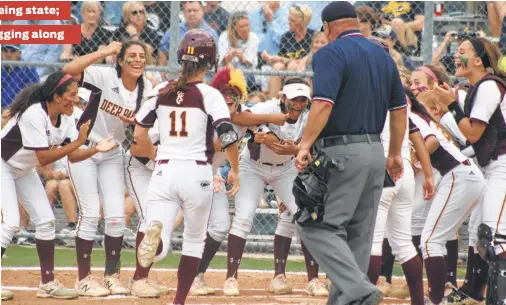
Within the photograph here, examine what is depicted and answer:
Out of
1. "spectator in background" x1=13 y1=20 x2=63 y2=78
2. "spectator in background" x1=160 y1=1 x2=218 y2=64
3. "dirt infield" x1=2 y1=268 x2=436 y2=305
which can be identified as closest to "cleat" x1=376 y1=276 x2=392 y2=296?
"dirt infield" x1=2 y1=268 x2=436 y2=305

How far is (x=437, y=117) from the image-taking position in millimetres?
9039

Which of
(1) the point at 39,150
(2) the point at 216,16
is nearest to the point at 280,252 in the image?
(1) the point at 39,150

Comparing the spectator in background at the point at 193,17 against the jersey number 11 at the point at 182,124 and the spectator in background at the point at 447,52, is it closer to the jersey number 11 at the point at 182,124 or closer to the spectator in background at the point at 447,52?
the spectator in background at the point at 447,52

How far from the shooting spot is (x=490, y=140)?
7.29 meters

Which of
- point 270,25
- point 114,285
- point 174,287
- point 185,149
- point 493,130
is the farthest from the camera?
point 270,25

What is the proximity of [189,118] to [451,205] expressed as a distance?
2.28 m

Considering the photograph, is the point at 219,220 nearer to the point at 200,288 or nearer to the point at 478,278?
the point at 200,288

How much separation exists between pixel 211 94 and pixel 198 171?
1.80 feet

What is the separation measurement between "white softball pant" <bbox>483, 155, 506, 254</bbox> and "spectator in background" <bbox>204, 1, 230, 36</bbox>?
552 cm

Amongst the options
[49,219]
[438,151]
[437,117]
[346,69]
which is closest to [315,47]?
[437,117]

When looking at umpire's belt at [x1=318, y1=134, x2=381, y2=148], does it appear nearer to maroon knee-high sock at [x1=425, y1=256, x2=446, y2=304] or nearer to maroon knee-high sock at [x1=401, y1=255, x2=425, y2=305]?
maroon knee-high sock at [x1=401, y1=255, x2=425, y2=305]

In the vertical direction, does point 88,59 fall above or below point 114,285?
above

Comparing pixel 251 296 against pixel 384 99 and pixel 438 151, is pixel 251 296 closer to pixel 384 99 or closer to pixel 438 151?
pixel 438 151

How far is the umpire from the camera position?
5.91m
